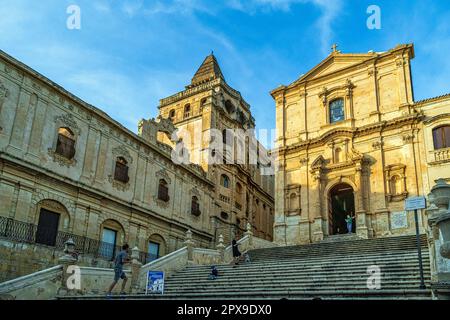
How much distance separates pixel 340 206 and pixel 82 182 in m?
16.9

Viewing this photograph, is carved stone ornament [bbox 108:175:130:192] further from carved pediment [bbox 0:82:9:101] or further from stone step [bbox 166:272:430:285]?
stone step [bbox 166:272:430:285]

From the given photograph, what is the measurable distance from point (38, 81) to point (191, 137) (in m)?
18.2

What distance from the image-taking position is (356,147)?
93.2 ft

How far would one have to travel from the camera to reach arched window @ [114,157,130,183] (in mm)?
25487

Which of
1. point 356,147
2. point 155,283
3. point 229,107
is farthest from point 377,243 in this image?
point 229,107

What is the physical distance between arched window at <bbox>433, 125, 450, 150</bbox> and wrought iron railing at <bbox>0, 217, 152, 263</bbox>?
1849 centimetres

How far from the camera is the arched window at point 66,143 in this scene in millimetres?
22219

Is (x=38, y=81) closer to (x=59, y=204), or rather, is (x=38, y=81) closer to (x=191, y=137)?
(x=59, y=204)

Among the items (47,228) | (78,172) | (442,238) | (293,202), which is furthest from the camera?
(293,202)

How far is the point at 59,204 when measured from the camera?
21.4 metres

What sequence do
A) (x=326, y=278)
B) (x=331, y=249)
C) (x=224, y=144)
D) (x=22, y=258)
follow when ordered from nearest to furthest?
(x=326, y=278) < (x=22, y=258) < (x=331, y=249) < (x=224, y=144)

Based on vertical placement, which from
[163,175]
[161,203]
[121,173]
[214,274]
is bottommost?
[214,274]

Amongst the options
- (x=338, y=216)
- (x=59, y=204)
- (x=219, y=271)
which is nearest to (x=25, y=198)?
(x=59, y=204)

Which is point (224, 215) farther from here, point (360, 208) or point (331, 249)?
point (331, 249)
